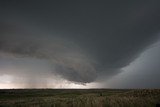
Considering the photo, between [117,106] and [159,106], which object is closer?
[159,106]

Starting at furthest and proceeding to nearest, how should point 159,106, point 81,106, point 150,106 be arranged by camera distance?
point 81,106
point 150,106
point 159,106

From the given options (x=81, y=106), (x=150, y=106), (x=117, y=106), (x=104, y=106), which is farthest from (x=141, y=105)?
(x=81, y=106)

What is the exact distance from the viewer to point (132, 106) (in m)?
21.2

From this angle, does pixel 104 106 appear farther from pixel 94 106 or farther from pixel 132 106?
pixel 132 106

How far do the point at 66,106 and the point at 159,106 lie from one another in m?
12.5

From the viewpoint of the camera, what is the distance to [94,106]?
22.0 m

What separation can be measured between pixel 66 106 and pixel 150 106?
36.7 ft

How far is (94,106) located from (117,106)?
3002 mm

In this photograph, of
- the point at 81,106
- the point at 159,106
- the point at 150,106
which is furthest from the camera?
the point at 81,106

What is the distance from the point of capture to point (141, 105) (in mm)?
21562

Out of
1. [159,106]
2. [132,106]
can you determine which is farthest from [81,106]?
[159,106]

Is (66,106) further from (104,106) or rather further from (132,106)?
(132,106)

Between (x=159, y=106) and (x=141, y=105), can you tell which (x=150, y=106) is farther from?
(x=159, y=106)

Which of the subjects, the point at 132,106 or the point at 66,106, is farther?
the point at 66,106
